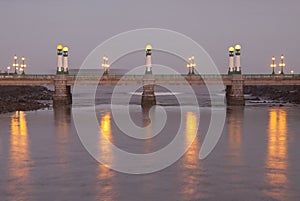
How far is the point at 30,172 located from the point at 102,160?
4.44m

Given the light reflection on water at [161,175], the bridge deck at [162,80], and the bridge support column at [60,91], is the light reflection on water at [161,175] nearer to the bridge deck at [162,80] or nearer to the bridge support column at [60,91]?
the bridge support column at [60,91]

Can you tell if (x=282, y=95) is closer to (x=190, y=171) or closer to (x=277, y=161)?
(x=277, y=161)

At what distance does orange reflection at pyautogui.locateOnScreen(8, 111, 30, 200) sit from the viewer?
17969mm

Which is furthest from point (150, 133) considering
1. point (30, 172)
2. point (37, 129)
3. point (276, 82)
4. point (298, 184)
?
point (276, 82)

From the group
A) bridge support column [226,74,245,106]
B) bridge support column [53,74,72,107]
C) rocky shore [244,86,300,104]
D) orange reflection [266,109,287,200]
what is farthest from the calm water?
rocky shore [244,86,300,104]

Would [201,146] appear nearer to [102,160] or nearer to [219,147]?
[219,147]

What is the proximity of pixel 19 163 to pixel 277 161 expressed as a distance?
46.2 feet

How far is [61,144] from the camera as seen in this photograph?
1196 inches

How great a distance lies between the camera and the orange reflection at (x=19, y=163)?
59.0 feet

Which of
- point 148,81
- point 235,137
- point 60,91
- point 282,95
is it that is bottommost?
point 235,137

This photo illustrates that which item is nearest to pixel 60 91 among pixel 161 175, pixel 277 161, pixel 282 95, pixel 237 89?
pixel 237 89

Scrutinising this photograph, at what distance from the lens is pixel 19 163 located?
23.3 metres

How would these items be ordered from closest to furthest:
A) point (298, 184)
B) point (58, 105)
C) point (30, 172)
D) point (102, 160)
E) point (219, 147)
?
1. point (298, 184)
2. point (30, 172)
3. point (102, 160)
4. point (219, 147)
5. point (58, 105)

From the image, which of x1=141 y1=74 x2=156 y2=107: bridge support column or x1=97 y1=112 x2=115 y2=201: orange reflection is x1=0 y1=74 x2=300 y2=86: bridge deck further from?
x1=97 y1=112 x2=115 y2=201: orange reflection
